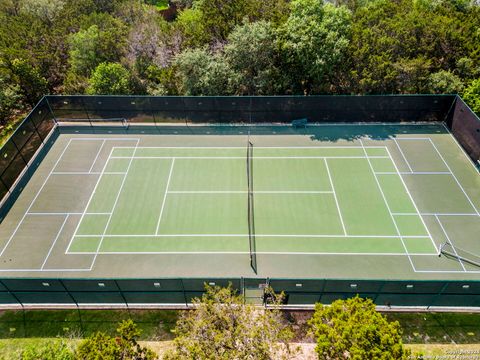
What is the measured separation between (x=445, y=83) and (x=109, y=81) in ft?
79.3

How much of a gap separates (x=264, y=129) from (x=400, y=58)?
451 inches

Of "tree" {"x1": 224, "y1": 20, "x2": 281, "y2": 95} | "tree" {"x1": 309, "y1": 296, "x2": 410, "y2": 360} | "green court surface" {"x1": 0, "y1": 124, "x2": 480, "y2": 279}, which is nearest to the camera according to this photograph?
"tree" {"x1": 309, "y1": 296, "x2": 410, "y2": 360}

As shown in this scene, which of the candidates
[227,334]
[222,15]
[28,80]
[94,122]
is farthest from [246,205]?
[28,80]

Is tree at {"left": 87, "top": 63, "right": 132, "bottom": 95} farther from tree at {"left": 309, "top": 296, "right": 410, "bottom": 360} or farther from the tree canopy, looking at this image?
tree at {"left": 309, "top": 296, "right": 410, "bottom": 360}

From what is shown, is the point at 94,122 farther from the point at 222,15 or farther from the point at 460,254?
the point at 460,254

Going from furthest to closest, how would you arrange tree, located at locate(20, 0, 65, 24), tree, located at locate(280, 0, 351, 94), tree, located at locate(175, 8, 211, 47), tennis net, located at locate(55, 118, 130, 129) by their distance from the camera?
tree, located at locate(20, 0, 65, 24) < tree, located at locate(175, 8, 211, 47) < tennis net, located at locate(55, 118, 130, 129) < tree, located at locate(280, 0, 351, 94)

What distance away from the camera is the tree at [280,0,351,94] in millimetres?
24766

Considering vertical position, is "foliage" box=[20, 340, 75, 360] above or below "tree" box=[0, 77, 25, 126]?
above

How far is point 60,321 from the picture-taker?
1577 cm

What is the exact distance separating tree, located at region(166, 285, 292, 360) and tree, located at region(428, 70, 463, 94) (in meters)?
21.3

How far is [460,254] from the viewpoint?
702 inches

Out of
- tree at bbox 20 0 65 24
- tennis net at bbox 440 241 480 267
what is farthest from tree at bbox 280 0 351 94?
tree at bbox 20 0 65 24

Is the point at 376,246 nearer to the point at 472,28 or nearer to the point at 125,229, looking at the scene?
the point at 125,229

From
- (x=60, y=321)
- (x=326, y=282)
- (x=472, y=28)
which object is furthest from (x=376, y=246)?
(x=472, y=28)
